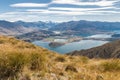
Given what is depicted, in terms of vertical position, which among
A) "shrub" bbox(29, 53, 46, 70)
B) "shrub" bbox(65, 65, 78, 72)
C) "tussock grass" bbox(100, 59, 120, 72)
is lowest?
"tussock grass" bbox(100, 59, 120, 72)

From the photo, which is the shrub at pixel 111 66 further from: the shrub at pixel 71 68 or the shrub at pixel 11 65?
the shrub at pixel 11 65

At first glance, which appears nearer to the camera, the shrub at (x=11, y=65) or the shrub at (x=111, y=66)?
the shrub at (x=11, y=65)

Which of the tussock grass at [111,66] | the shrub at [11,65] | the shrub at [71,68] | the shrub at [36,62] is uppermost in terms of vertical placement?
the shrub at [11,65]

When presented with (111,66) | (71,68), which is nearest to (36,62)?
(71,68)

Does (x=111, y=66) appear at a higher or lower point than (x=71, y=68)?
lower

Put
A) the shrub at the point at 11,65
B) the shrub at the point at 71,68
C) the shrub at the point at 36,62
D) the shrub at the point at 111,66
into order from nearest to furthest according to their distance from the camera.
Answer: the shrub at the point at 11,65 < the shrub at the point at 36,62 < the shrub at the point at 71,68 < the shrub at the point at 111,66

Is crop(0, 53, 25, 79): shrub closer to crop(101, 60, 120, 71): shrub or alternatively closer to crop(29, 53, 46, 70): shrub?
crop(29, 53, 46, 70): shrub

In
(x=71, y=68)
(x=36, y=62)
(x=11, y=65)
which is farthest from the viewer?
(x=71, y=68)

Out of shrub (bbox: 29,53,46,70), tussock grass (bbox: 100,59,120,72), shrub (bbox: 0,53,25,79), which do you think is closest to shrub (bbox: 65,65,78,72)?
shrub (bbox: 29,53,46,70)

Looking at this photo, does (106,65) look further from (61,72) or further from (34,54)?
(34,54)

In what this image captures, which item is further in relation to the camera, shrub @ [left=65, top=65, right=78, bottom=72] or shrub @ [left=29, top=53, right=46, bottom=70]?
shrub @ [left=65, top=65, right=78, bottom=72]

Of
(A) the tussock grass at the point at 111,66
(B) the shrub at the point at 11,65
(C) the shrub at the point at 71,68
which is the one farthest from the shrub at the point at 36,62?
(A) the tussock grass at the point at 111,66

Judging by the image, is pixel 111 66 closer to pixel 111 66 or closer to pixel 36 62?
pixel 111 66

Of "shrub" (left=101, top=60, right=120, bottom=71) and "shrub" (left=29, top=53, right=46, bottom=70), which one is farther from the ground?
"shrub" (left=29, top=53, right=46, bottom=70)
